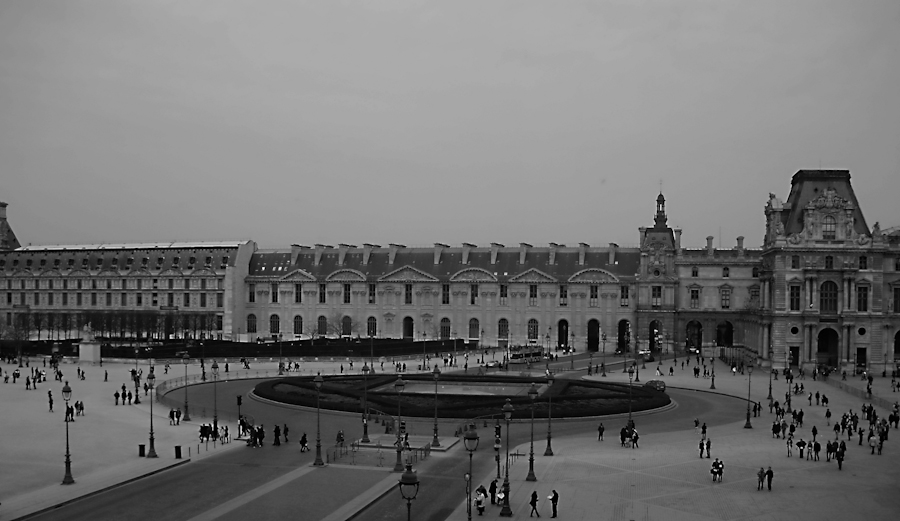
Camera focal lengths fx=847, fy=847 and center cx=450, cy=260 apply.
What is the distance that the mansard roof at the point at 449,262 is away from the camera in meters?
111

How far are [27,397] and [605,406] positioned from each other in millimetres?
40464

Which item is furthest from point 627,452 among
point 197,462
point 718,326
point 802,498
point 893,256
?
point 718,326

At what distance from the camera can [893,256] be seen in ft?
268

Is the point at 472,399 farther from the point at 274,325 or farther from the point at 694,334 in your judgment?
the point at 274,325

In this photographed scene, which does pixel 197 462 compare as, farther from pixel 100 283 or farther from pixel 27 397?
pixel 100 283

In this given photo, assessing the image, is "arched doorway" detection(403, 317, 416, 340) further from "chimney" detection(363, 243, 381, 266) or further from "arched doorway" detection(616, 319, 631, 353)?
"arched doorway" detection(616, 319, 631, 353)

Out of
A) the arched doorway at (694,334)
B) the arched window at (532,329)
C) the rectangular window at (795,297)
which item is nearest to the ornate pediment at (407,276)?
the arched window at (532,329)

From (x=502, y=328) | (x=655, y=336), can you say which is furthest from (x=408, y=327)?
(x=655, y=336)

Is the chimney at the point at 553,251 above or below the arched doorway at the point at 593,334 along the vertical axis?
above

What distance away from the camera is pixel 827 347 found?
84.6 metres

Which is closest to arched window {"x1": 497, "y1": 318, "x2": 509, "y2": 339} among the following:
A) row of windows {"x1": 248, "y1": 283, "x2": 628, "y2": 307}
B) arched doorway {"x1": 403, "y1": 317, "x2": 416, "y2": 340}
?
row of windows {"x1": 248, "y1": 283, "x2": 628, "y2": 307}

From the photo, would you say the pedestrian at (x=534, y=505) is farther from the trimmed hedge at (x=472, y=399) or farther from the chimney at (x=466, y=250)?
the chimney at (x=466, y=250)

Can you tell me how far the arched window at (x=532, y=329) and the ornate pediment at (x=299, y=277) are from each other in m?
31.4

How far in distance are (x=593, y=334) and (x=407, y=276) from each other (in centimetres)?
2626
